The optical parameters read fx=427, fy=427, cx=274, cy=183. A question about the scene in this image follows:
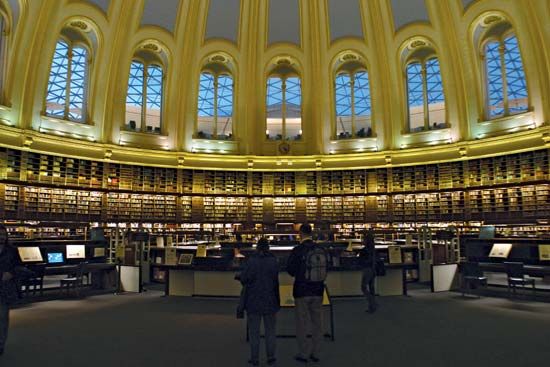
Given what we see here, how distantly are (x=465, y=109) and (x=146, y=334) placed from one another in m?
16.4

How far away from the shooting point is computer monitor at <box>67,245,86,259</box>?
9914 mm

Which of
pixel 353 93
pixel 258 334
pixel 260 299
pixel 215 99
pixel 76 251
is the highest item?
pixel 353 93

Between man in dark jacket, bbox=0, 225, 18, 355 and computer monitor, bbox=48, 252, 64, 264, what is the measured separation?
4.71 metres

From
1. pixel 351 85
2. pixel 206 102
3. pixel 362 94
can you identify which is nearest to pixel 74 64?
pixel 206 102

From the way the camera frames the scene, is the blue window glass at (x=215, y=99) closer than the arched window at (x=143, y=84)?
No

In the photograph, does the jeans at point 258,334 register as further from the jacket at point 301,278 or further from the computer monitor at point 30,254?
the computer monitor at point 30,254

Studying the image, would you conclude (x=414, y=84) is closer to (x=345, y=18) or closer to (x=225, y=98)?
(x=345, y=18)

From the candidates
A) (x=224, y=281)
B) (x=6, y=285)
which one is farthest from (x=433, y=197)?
(x=6, y=285)

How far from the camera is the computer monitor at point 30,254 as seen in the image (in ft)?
29.4

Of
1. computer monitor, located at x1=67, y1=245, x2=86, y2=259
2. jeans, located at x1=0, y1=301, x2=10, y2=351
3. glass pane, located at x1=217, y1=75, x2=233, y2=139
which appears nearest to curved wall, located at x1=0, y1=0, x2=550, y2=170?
glass pane, located at x1=217, y1=75, x2=233, y2=139

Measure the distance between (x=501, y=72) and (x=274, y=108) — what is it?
14.5m

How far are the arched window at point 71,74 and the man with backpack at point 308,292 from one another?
1546cm

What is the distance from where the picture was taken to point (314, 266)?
479 cm

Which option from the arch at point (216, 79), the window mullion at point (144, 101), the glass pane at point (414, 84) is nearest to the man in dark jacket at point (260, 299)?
the window mullion at point (144, 101)
